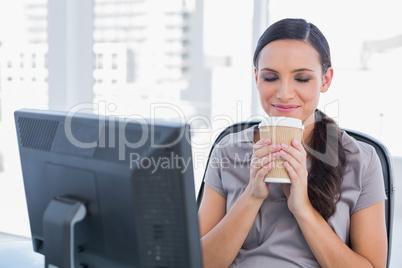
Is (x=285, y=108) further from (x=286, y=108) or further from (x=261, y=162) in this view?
(x=261, y=162)

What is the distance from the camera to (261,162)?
109 centimetres

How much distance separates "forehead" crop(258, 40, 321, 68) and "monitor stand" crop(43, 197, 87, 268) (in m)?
0.71

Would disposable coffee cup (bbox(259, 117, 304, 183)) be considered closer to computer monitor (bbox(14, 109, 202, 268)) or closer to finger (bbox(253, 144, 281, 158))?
finger (bbox(253, 144, 281, 158))

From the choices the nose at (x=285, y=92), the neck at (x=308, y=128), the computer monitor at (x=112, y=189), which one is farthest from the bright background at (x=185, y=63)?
the computer monitor at (x=112, y=189)

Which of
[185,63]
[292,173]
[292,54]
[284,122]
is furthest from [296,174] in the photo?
[185,63]

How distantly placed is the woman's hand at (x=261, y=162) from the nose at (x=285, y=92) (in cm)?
19

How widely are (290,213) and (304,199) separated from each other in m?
0.14

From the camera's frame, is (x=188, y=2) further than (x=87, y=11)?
Yes

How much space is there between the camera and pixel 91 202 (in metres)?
0.77

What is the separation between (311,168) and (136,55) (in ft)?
7.03

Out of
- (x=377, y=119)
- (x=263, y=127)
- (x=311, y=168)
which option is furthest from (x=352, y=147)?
(x=377, y=119)

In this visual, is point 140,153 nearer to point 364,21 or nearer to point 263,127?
point 263,127

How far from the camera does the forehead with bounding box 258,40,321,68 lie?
1.23 metres

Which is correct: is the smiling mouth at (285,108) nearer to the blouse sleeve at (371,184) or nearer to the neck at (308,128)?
the neck at (308,128)
